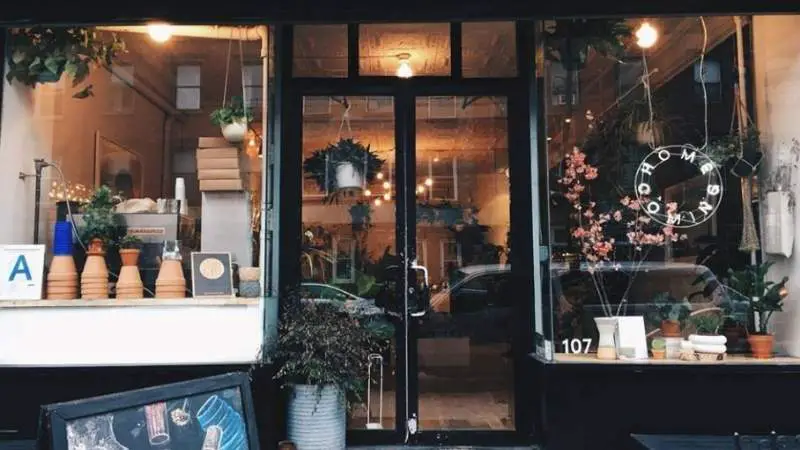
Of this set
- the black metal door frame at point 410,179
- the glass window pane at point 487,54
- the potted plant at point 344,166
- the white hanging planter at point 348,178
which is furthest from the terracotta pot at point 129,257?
the glass window pane at point 487,54

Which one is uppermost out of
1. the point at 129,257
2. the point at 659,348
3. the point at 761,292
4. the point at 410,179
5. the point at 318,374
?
the point at 410,179

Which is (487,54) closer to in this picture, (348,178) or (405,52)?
(405,52)

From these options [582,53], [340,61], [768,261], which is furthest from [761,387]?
[340,61]

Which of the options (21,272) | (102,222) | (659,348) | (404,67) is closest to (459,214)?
(404,67)

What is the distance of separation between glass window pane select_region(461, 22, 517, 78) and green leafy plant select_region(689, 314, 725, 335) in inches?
77.8

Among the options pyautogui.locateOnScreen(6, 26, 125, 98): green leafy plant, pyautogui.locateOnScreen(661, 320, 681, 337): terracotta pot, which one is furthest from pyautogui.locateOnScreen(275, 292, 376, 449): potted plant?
pyautogui.locateOnScreen(6, 26, 125, 98): green leafy plant

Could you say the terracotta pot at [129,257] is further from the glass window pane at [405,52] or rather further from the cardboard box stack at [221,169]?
the glass window pane at [405,52]

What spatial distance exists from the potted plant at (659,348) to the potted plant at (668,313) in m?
0.06

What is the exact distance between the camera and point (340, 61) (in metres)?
4.38

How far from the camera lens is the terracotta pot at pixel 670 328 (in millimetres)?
3939

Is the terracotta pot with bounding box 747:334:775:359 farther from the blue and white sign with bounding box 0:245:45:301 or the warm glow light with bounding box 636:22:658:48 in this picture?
the blue and white sign with bounding box 0:245:45:301

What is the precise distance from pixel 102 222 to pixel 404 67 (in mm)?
2197

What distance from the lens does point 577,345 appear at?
13.1 ft

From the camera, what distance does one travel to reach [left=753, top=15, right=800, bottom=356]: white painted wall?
12.8 feet
